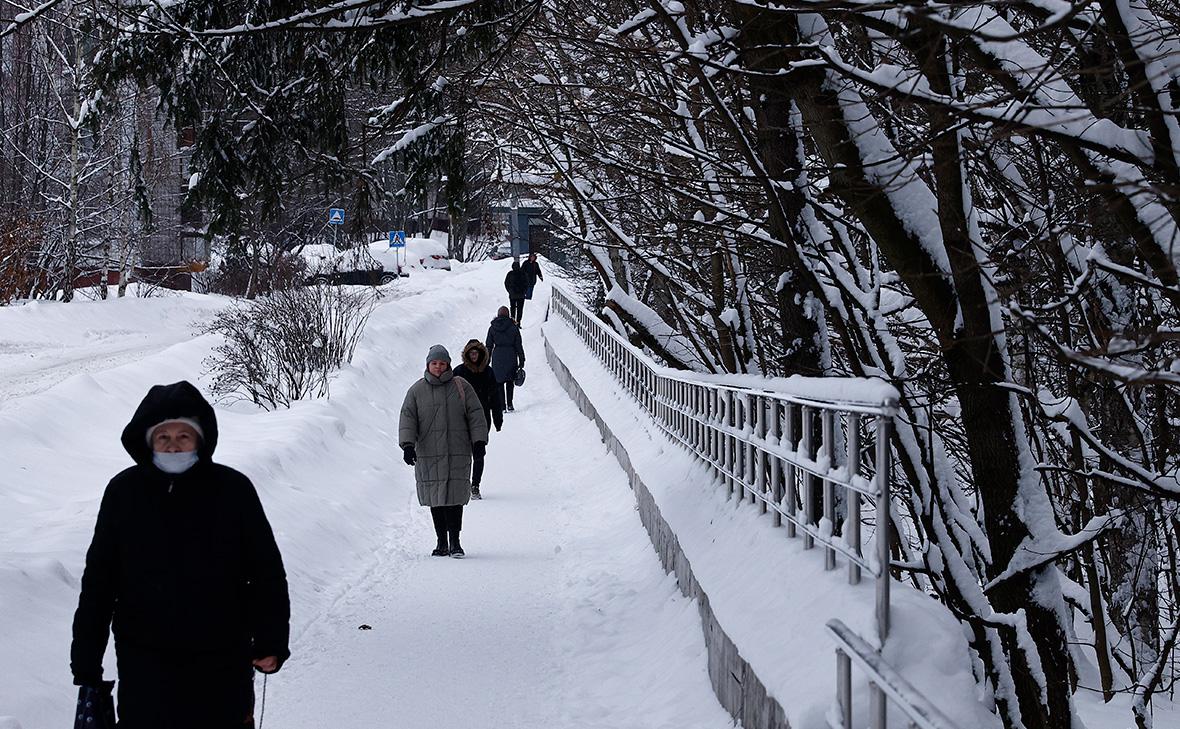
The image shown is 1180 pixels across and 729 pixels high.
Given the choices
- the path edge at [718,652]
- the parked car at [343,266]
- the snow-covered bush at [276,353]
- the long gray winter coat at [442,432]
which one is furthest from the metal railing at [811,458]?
the parked car at [343,266]

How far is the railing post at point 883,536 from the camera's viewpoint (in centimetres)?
391

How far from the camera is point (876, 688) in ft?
10.9

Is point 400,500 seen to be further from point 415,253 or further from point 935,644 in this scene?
point 415,253

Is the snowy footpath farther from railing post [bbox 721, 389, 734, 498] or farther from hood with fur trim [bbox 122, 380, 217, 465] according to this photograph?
hood with fur trim [bbox 122, 380, 217, 465]

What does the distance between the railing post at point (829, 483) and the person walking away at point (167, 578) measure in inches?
83.3

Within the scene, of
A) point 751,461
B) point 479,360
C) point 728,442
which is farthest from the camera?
point 479,360

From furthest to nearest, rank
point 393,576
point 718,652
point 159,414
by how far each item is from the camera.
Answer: point 393,576 < point 718,652 < point 159,414

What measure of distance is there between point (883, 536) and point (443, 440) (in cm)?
726

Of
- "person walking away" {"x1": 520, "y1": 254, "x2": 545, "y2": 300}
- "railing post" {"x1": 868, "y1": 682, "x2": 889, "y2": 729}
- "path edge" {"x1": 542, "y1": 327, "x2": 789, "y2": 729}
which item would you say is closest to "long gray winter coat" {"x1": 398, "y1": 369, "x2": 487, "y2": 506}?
"path edge" {"x1": 542, "y1": 327, "x2": 789, "y2": 729}

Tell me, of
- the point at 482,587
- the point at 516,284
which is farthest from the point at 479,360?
the point at 516,284

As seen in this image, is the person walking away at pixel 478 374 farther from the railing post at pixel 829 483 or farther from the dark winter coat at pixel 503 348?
the railing post at pixel 829 483

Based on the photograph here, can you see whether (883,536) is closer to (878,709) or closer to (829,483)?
(878,709)

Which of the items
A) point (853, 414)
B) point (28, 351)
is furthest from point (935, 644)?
point (28, 351)

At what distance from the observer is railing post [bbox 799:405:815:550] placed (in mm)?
5391
